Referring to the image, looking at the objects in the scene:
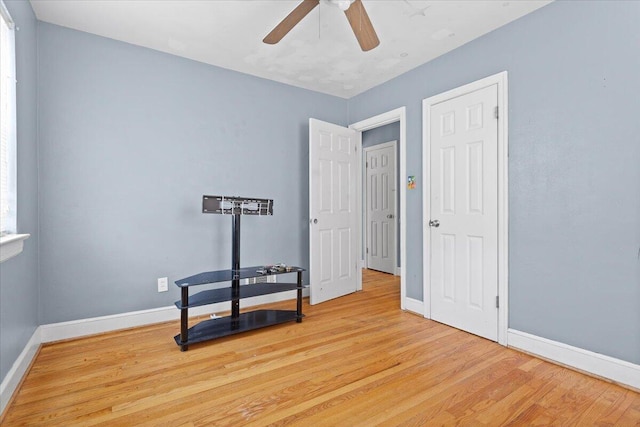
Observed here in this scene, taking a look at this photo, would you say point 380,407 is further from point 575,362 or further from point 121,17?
point 121,17

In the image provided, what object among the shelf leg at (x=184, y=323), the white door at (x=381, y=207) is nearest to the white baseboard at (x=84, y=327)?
the shelf leg at (x=184, y=323)

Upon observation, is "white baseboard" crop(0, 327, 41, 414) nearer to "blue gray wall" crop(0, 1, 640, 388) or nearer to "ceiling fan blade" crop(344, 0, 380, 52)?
"blue gray wall" crop(0, 1, 640, 388)

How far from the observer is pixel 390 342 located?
265 centimetres

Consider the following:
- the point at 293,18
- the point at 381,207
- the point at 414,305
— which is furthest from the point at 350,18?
the point at 381,207

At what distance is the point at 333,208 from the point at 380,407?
7.96 feet

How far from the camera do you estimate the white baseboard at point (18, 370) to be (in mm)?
1745

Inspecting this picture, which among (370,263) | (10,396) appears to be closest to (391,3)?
(10,396)

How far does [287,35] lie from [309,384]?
8.89ft

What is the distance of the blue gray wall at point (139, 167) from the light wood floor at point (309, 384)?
564 millimetres

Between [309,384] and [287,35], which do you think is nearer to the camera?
[309,384]

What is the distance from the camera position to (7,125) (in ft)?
6.47

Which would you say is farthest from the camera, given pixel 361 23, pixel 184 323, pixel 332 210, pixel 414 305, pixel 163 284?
pixel 332 210

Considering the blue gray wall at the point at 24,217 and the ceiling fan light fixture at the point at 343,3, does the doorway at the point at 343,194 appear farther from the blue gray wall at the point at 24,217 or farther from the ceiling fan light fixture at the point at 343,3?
the blue gray wall at the point at 24,217

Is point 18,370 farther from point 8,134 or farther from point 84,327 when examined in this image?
point 8,134
